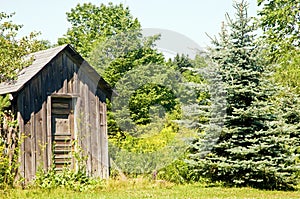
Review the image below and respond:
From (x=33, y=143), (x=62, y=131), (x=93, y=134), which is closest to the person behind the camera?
(x=33, y=143)

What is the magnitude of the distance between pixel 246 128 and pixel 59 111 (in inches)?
225

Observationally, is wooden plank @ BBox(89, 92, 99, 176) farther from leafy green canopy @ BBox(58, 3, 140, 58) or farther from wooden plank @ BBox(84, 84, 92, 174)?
leafy green canopy @ BBox(58, 3, 140, 58)

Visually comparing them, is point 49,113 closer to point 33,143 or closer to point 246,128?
point 33,143

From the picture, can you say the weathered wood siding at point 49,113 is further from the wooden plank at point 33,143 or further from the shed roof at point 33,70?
the shed roof at point 33,70

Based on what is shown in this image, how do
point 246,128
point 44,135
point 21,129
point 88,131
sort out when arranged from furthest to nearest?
point 88,131, point 44,135, point 21,129, point 246,128

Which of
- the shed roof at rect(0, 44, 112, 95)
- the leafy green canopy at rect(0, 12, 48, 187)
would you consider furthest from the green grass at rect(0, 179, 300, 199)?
the shed roof at rect(0, 44, 112, 95)

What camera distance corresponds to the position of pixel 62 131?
1430 cm

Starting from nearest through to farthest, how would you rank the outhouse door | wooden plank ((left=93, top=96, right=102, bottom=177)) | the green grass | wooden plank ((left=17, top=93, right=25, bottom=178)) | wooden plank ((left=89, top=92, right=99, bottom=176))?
the green grass
wooden plank ((left=17, top=93, right=25, bottom=178))
the outhouse door
wooden plank ((left=89, top=92, right=99, bottom=176))
wooden plank ((left=93, top=96, right=102, bottom=177))

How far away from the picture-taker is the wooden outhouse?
1324 centimetres

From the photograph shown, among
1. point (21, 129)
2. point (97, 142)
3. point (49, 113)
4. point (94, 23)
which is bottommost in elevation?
point (97, 142)

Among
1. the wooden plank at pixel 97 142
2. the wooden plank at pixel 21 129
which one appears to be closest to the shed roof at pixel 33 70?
the wooden plank at pixel 21 129

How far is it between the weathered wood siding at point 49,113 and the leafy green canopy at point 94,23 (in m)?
28.0

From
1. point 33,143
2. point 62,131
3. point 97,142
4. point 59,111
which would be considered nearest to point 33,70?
point 59,111

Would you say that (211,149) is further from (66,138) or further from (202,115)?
(66,138)
